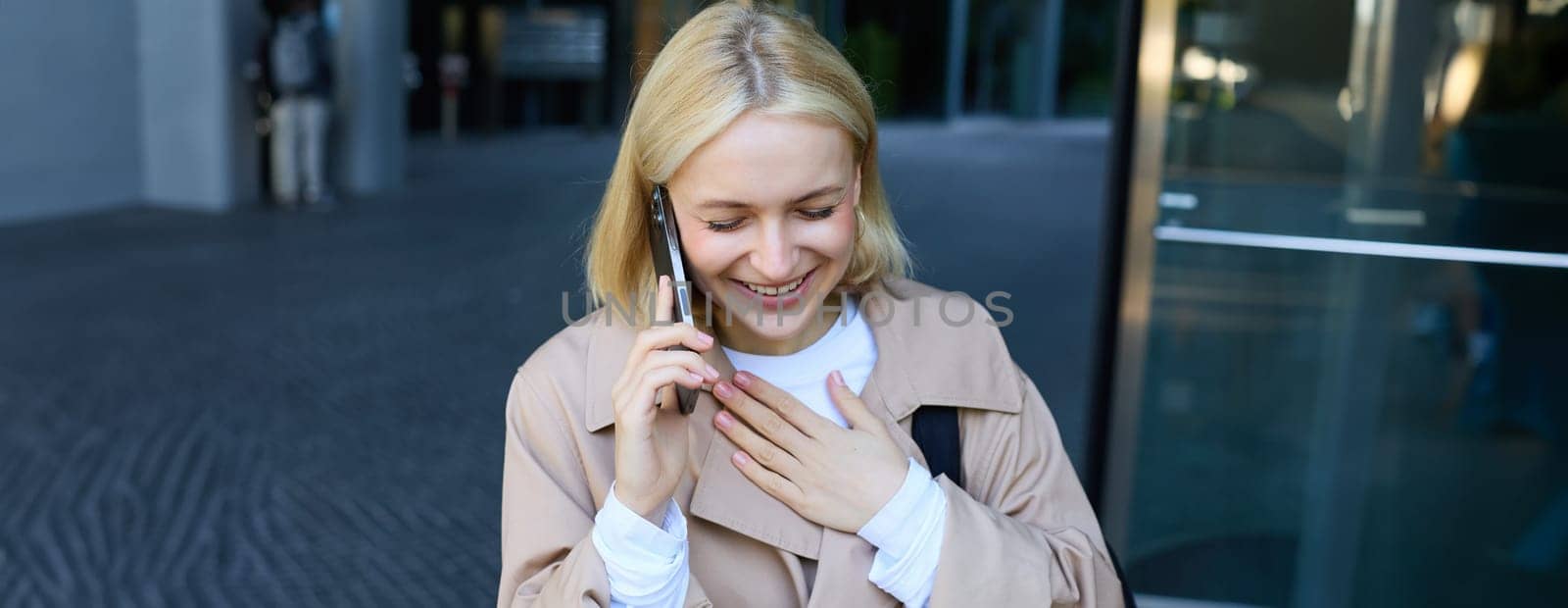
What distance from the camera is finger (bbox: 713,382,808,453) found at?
5.74ft

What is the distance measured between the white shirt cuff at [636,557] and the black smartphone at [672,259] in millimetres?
136

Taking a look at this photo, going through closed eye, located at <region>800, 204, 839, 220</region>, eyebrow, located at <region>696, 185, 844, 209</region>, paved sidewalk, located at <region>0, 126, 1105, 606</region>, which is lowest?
paved sidewalk, located at <region>0, 126, 1105, 606</region>

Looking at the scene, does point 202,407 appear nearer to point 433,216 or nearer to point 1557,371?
point 1557,371

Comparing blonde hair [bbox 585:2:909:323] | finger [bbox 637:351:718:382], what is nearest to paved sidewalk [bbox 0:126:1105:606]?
blonde hair [bbox 585:2:909:323]

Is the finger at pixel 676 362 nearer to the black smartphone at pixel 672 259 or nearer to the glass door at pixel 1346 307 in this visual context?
the black smartphone at pixel 672 259

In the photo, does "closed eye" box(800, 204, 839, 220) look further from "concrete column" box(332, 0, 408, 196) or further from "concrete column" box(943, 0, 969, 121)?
"concrete column" box(943, 0, 969, 121)

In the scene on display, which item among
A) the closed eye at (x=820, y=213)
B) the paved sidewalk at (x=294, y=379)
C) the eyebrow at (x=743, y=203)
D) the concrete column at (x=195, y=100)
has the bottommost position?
the paved sidewalk at (x=294, y=379)

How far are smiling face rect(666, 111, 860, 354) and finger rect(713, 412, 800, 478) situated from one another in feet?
0.43

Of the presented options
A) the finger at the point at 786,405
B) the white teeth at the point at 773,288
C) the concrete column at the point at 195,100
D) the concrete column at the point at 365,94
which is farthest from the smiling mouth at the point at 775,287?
the concrete column at the point at 365,94

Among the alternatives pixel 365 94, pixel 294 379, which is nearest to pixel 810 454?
pixel 294 379

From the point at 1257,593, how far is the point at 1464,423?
2.55 feet

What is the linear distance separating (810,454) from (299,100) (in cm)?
1136

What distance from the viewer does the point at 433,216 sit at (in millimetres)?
11930

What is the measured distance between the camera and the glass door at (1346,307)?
13.0ft
